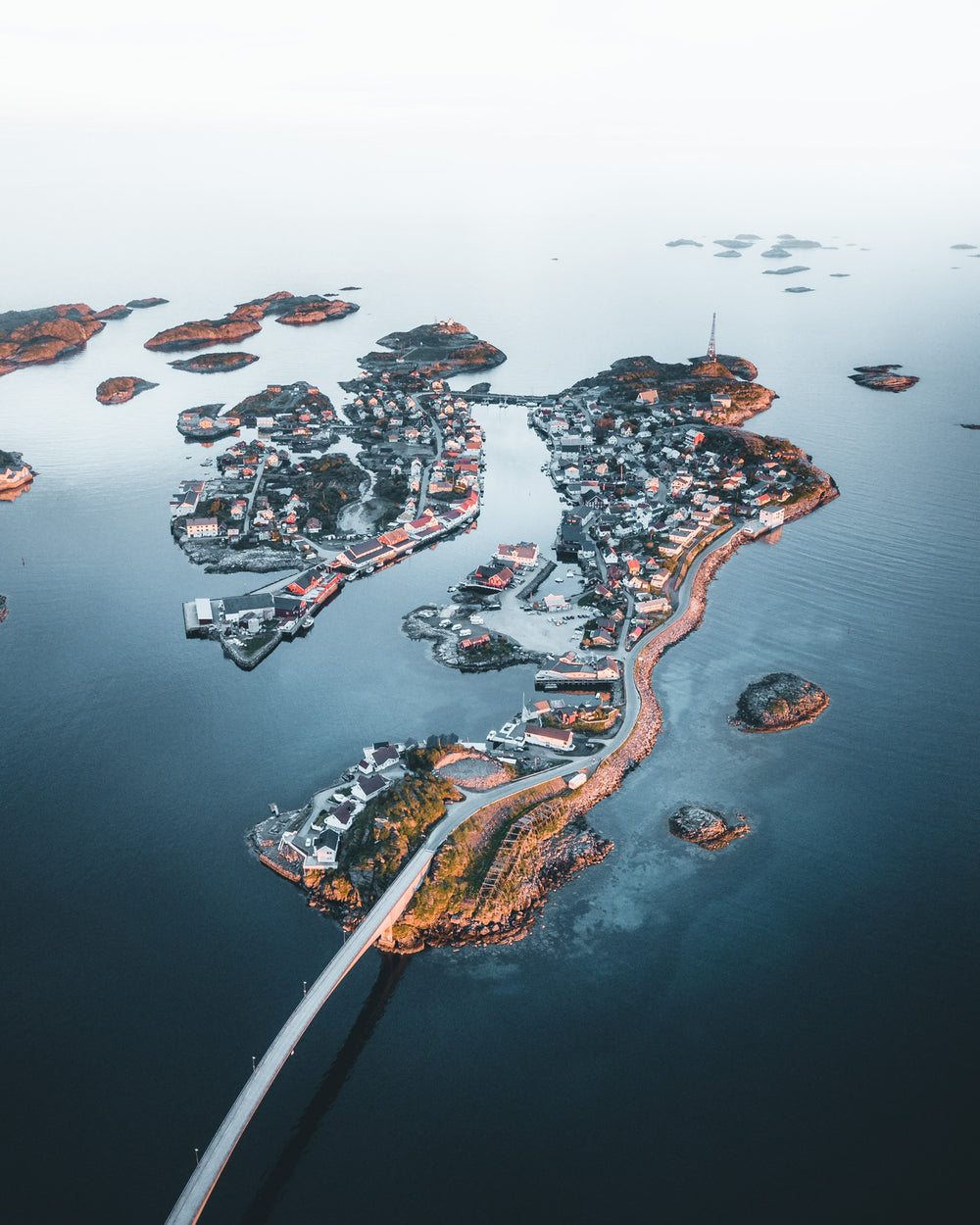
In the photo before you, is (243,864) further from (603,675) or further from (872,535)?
(872,535)

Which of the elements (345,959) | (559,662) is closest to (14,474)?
(559,662)

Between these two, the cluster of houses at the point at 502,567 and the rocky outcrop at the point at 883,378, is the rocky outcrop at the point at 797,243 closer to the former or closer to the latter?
the rocky outcrop at the point at 883,378

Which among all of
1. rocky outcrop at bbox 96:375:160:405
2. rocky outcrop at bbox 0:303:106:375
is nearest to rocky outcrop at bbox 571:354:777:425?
rocky outcrop at bbox 96:375:160:405

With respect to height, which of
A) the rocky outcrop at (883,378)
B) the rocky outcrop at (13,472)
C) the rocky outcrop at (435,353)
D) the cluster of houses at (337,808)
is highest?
the cluster of houses at (337,808)

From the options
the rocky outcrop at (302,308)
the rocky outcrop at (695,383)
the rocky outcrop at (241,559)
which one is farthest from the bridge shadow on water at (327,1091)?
the rocky outcrop at (302,308)

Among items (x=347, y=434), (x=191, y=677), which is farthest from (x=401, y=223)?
(x=191, y=677)

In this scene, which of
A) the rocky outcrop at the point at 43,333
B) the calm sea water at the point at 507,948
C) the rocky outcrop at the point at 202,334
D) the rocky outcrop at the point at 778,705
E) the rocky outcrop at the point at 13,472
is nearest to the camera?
the calm sea water at the point at 507,948

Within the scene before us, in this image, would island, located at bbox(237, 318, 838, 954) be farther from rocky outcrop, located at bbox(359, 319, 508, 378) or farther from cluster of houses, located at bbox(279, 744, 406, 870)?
rocky outcrop, located at bbox(359, 319, 508, 378)
